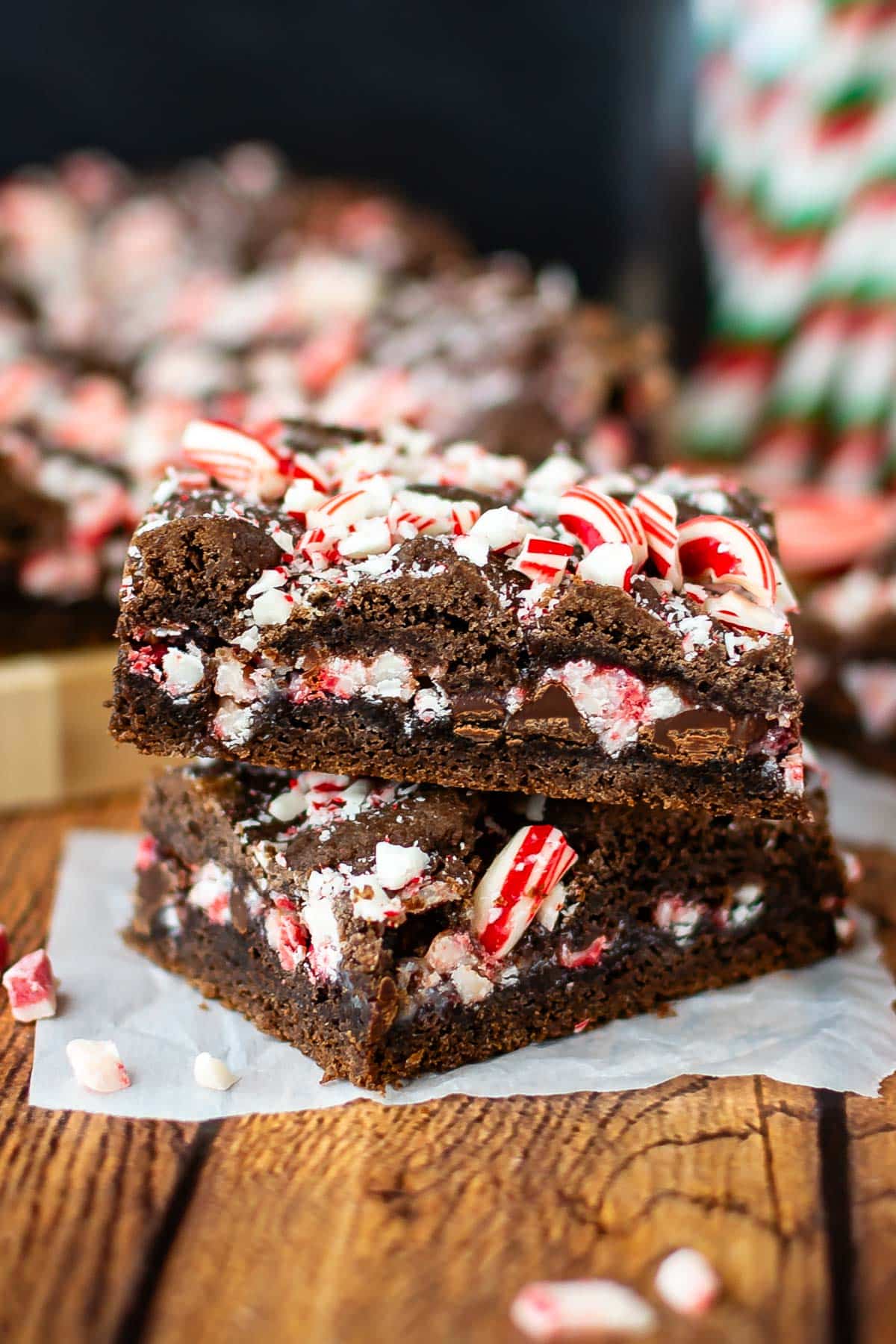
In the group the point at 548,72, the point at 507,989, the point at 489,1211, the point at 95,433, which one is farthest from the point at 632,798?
the point at 548,72

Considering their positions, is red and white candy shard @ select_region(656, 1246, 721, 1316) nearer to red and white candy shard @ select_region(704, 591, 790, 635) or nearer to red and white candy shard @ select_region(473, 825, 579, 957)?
red and white candy shard @ select_region(473, 825, 579, 957)

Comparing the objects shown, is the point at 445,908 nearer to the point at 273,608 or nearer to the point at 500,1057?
the point at 500,1057

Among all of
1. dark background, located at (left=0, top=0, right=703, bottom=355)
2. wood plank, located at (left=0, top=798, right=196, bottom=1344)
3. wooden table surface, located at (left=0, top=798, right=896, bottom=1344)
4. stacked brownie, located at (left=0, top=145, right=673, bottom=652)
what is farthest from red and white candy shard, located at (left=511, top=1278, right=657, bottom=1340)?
dark background, located at (left=0, top=0, right=703, bottom=355)

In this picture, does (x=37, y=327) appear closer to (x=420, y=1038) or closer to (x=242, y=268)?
(x=242, y=268)

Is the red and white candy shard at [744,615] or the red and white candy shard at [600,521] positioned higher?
the red and white candy shard at [600,521]

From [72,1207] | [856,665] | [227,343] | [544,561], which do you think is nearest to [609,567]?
[544,561]

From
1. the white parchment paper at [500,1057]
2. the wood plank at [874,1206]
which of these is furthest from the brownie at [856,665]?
the wood plank at [874,1206]

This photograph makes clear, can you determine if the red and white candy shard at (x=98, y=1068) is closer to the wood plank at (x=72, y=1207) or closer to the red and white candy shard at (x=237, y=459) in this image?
the wood plank at (x=72, y=1207)
